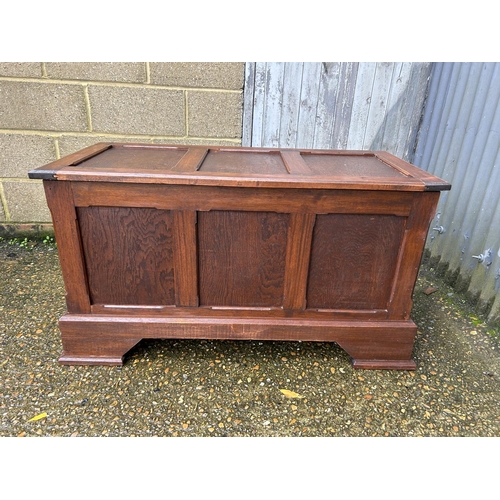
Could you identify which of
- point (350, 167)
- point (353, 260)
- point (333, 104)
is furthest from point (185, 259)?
point (333, 104)

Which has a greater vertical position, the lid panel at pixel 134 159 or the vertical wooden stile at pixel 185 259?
the lid panel at pixel 134 159

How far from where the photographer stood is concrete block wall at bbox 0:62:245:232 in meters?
2.89

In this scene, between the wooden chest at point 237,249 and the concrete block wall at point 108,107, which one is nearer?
the wooden chest at point 237,249

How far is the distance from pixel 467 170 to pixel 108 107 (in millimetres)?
2695

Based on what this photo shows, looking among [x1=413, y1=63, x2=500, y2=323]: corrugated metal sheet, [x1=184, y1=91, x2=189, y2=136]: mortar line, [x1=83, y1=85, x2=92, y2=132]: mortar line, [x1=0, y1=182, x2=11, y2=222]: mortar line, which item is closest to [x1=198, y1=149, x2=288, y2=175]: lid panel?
[x1=184, y1=91, x2=189, y2=136]: mortar line

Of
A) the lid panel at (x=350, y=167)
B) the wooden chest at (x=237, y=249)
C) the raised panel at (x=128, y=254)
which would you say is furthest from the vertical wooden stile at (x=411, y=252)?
the raised panel at (x=128, y=254)

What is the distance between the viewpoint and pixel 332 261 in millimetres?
1905

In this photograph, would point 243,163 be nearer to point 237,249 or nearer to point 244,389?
point 237,249

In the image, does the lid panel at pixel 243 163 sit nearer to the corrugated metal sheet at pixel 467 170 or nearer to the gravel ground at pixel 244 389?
the gravel ground at pixel 244 389

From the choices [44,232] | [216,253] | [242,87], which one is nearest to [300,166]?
[216,253]

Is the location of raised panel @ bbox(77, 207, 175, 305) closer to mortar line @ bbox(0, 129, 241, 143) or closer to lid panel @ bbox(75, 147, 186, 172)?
lid panel @ bbox(75, 147, 186, 172)

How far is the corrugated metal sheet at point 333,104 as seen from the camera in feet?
9.83

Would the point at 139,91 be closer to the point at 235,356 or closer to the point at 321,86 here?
the point at 321,86

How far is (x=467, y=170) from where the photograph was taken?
269cm
